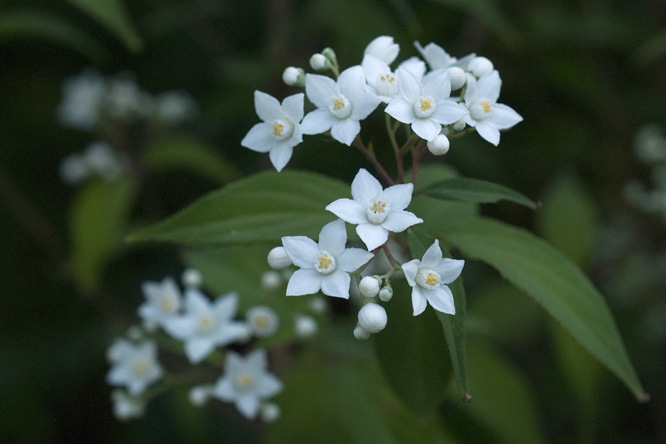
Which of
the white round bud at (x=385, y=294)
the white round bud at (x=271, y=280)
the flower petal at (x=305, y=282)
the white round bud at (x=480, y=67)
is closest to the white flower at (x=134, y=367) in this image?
the white round bud at (x=271, y=280)

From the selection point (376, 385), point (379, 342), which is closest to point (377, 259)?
point (376, 385)

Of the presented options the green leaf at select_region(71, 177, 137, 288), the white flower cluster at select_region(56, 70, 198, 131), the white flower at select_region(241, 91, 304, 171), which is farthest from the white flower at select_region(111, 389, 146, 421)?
the white flower cluster at select_region(56, 70, 198, 131)

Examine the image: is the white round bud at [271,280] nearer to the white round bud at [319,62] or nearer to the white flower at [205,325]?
the white flower at [205,325]

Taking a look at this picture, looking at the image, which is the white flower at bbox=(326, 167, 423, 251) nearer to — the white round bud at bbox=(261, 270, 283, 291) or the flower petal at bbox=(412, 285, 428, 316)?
the flower petal at bbox=(412, 285, 428, 316)

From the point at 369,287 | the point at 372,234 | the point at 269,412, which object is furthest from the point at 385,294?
the point at 269,412

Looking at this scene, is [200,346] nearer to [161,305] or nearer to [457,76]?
[161,305]

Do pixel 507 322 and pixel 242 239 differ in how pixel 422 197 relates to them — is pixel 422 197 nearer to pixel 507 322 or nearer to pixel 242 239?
pixel 242 239

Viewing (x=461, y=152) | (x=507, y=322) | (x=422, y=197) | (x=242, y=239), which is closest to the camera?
(x=242, y=239)
